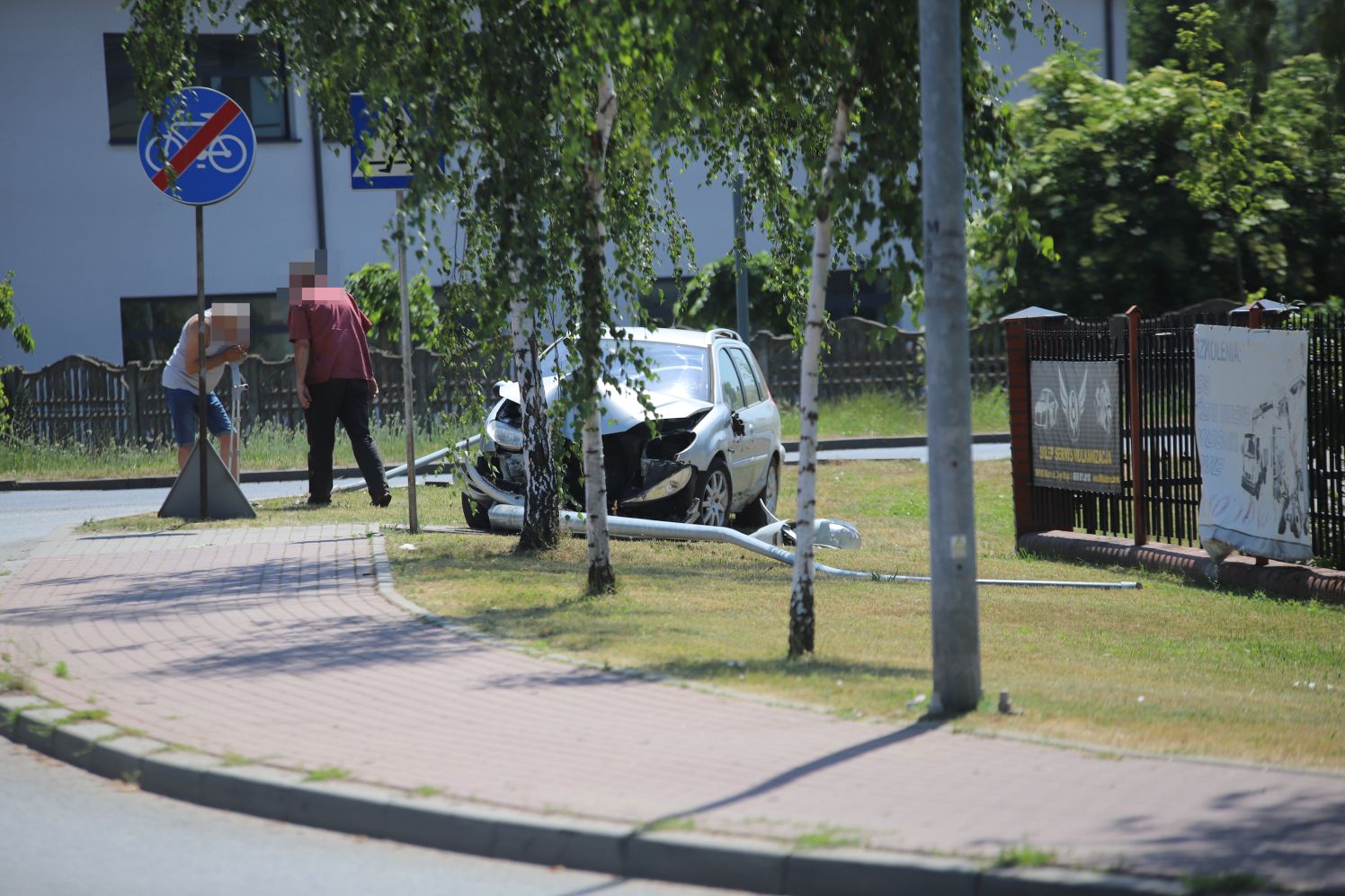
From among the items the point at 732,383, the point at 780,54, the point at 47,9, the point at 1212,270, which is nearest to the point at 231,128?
the point at 732,383

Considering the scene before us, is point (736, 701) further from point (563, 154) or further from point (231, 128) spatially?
point (231, 128)

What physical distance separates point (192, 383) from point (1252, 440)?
8.69m

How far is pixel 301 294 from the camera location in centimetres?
1430

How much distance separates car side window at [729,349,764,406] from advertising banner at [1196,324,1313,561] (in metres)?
3.97

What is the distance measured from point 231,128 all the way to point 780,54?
617 centimetres

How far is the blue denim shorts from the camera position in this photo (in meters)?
14.0

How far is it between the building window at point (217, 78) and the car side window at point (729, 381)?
15150 millimetres

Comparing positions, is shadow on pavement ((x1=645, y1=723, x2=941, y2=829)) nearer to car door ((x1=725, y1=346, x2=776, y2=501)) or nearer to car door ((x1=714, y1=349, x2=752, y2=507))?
car door ((x1=714, y1=349, x2=752, y2=507))

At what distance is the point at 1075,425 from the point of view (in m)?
A: 13.4

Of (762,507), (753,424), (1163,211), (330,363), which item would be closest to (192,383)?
(330,363)

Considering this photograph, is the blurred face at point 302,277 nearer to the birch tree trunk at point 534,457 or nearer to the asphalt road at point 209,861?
the birch tree trunk at point 534,457

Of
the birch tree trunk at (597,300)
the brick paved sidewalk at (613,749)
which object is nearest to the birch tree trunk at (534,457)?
the birch tree trunk at (597,300)

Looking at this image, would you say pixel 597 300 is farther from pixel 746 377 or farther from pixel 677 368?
pixel 746 377

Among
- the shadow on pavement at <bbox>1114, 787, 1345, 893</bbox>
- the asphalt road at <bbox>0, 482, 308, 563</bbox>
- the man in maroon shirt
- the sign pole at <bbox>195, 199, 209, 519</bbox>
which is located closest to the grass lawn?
the sign pole at <bbox>195, 199, 209, 519</bbox>
